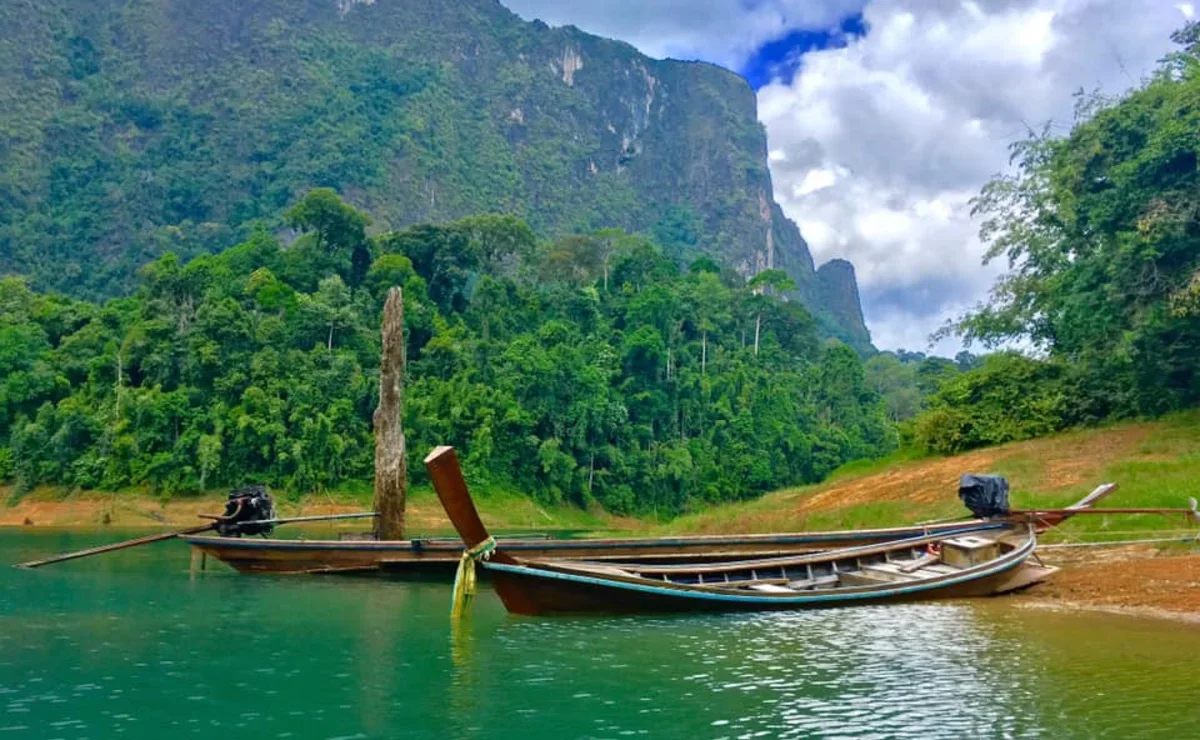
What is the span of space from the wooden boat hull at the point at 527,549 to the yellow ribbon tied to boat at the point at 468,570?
3.16 m

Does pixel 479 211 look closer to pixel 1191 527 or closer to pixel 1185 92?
pixel 1185 92

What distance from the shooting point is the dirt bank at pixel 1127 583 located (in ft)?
43.4

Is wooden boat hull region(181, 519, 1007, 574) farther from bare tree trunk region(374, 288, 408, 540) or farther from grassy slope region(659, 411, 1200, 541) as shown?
grassy slope region(659, 411, 1200, 541)

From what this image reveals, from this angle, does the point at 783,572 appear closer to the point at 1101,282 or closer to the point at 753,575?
the point at 753,575

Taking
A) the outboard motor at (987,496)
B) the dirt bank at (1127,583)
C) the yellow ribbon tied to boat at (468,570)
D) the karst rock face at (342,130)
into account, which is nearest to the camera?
the yellow ribbon tied to boat at (468,570)

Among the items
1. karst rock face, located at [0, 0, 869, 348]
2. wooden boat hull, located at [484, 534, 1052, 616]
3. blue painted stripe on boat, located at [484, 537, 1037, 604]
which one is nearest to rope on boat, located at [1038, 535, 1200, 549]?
blue painted stripe on boat, located at [484, 537, 1037, 604]

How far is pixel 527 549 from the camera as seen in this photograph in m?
17.1

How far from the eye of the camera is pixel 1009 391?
2964 cm

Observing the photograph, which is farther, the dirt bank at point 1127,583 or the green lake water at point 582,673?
the dirt bank at point 1127,583

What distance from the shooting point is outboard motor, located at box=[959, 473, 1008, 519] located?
56.1 feet

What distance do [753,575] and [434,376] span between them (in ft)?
134

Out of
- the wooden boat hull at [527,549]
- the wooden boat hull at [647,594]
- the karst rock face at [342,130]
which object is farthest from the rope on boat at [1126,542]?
the karst rock face at [342,130]

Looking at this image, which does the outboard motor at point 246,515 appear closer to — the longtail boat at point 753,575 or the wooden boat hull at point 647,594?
the longtail boat at point 753,575

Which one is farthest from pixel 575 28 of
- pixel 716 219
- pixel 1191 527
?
pixel 1191 527
